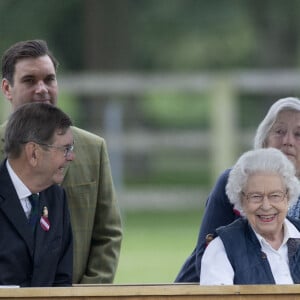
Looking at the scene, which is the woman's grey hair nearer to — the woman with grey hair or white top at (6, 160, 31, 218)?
the woman with grey hair

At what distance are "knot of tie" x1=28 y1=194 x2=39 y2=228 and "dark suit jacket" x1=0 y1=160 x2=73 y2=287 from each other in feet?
0.06

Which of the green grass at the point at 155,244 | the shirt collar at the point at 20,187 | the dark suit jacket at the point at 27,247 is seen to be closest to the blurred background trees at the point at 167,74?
the green grass at the point at 155,244

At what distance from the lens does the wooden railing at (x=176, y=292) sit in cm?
472

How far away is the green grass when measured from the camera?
40.8 ft

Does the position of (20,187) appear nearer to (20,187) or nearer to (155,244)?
(20,187)

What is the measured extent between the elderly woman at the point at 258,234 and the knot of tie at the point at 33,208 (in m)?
0.67

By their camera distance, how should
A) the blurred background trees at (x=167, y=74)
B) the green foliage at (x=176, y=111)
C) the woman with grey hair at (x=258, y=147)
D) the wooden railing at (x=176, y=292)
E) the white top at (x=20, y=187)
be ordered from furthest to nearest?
the green foliage at (x=176, y=111), the blurred background trees at (x=167, y=74), the woman with grey hair at (x=258, y=147), the white top at (x=20, y=187), the wooden railing at (x=176, y=292)

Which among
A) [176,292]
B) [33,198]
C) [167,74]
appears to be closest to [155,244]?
[33,198]

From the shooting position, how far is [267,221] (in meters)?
5.08

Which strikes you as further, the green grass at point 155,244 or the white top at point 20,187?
the green grass at point 155,244

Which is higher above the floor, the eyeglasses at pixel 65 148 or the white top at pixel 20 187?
the eyeglasses at pixel 65 148

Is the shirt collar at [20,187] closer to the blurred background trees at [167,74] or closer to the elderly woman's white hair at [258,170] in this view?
the elderly woman's white hair at [258,170]

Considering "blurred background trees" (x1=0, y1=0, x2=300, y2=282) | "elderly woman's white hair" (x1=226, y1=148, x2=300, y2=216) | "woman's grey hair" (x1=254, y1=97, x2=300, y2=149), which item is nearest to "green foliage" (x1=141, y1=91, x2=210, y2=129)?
"blurred background trees" (x1=0, y1=0, x2=300, y2=282)

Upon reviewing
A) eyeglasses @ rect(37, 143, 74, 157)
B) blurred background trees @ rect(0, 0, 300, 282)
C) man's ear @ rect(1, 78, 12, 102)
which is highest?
blurred background trees @ rect(0, 0, 300, 282)
